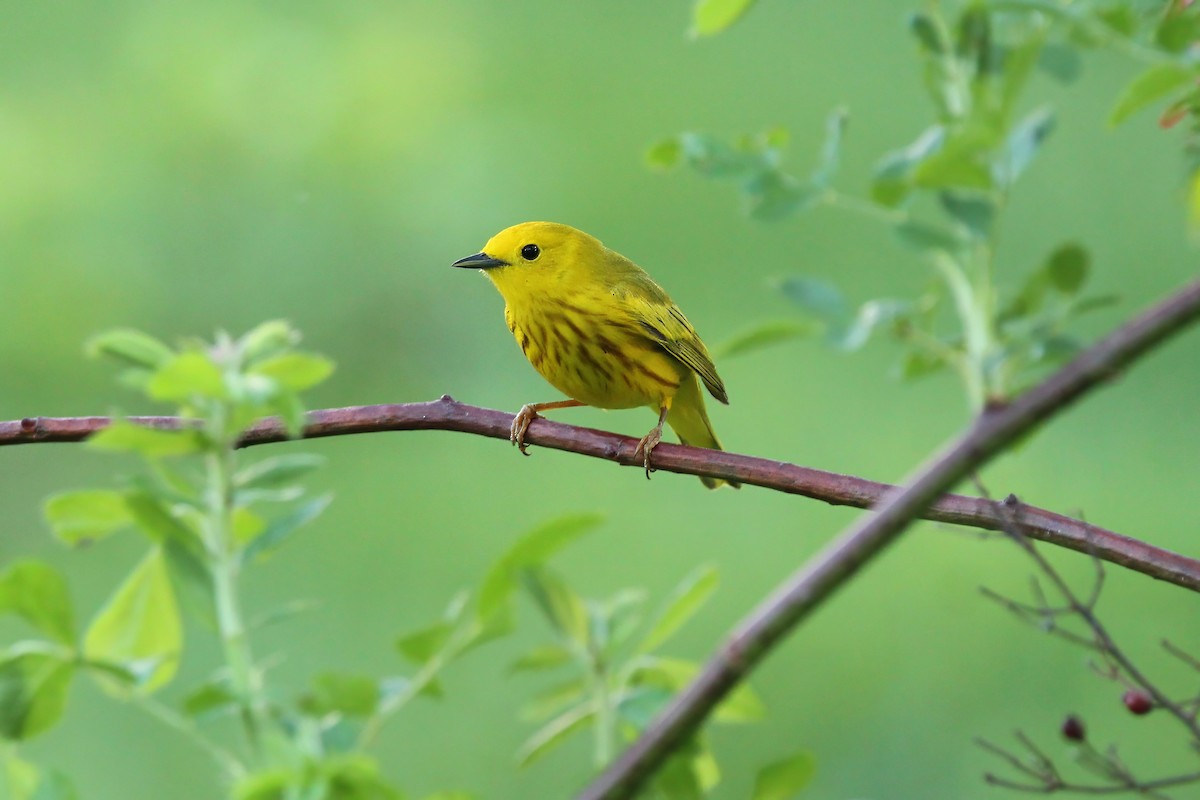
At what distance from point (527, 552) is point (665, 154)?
0.77 m

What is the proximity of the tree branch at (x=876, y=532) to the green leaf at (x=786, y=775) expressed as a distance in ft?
0.75

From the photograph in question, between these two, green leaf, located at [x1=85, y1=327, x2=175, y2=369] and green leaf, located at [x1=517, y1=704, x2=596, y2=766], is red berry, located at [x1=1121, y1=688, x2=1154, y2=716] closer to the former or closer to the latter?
green leaf, located at [x1=517, y1=704, x2=596, y2=766]

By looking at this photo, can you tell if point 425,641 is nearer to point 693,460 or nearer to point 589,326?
point 693,460

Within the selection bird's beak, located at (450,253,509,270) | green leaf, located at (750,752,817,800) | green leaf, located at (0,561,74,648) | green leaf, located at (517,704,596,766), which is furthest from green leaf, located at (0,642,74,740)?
bird's beak, located at (450,253,509,270)

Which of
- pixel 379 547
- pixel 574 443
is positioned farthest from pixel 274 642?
pixel 574 443

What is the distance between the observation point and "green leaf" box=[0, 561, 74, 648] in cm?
61

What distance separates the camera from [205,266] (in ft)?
13.5

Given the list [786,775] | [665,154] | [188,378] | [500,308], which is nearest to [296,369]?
[188,378]

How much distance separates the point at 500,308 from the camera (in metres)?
3.88

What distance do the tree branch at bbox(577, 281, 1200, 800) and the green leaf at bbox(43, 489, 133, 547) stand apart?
0.36 m

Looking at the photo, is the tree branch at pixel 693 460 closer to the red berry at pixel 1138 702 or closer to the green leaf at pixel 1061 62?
the red berry at pixel 1138 702

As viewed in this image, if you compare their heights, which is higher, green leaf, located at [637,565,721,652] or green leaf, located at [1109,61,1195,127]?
green leaf, located at [1109,61,1195,127]

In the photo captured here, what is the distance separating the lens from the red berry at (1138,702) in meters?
1.03

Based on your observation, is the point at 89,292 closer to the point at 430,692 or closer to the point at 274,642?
the point at 274,642
